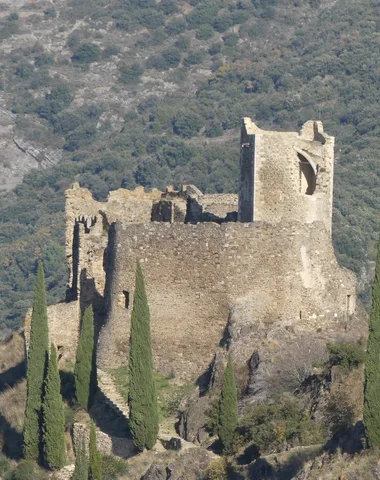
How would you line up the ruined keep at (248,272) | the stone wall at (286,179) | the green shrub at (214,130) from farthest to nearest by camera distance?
the green shrub at (214,130) → the stone wall at (286,179) → the ruined keep at (248,272)

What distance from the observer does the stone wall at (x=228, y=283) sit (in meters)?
49.6

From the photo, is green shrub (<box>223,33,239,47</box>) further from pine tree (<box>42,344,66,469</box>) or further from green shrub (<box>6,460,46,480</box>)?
green shrub (<box>6,460,46,480</box>)

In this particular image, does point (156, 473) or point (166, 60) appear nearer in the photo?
point (156, 473)

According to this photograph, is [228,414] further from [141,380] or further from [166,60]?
[166,60]

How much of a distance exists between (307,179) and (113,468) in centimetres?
1031

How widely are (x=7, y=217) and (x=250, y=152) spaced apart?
159 ft

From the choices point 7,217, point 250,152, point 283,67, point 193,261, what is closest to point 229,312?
point 193,261

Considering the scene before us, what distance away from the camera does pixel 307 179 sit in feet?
170

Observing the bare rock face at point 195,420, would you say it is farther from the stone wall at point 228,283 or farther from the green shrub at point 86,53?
the green shrub at point 86,53

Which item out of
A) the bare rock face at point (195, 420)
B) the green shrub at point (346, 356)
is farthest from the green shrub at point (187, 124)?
the green shrub at point (346, 356)

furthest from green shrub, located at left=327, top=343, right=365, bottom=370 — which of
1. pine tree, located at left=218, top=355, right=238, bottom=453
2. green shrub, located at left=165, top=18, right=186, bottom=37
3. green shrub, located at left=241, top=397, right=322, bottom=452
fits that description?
green shrub, located at left=165, top=18, right=186, bottom=37

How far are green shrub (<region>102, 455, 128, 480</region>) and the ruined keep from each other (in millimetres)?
3674

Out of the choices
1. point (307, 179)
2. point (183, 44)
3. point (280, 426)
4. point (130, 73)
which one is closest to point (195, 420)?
point (280, 426)

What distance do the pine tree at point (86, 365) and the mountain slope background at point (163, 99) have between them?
64.7ft
